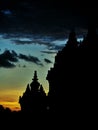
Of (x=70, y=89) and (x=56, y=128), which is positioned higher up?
(x=70, y=89)

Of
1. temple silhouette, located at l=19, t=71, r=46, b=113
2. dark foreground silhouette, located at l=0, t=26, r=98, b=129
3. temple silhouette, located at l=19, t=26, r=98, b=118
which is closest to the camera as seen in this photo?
dark foreground silhouette, located at l=0, t=26, r=98, b=129

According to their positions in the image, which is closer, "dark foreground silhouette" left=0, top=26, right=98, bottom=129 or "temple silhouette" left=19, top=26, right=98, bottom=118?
"dark foreground silhouette" left=0, top=26, right=98, bottom=129

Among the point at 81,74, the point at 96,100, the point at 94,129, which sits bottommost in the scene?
the point at 94,129

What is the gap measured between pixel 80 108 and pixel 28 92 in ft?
47.3

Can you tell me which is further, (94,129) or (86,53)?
(86,53)

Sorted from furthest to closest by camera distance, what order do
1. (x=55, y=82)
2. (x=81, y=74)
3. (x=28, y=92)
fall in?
(x=28, y=92) → (x=55, y=82) → (x=81, y=74)

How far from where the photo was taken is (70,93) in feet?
189

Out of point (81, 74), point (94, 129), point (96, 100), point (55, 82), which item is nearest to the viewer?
point (94, 129)

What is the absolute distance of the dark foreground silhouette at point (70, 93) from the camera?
175 feet

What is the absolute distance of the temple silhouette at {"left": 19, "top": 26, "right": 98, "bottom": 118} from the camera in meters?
55.2

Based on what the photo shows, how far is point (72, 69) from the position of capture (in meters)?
59.3

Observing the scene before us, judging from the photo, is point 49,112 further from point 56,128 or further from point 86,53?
point 86,53

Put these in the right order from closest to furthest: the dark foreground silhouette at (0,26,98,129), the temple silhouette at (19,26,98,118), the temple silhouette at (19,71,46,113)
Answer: the dark foreground silhouette at (0,26,98,129), the temple silhouette at (19,26,98,118), the temple silhouette at (19,71,46,113)

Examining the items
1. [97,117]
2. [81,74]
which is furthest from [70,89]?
[97,117]
